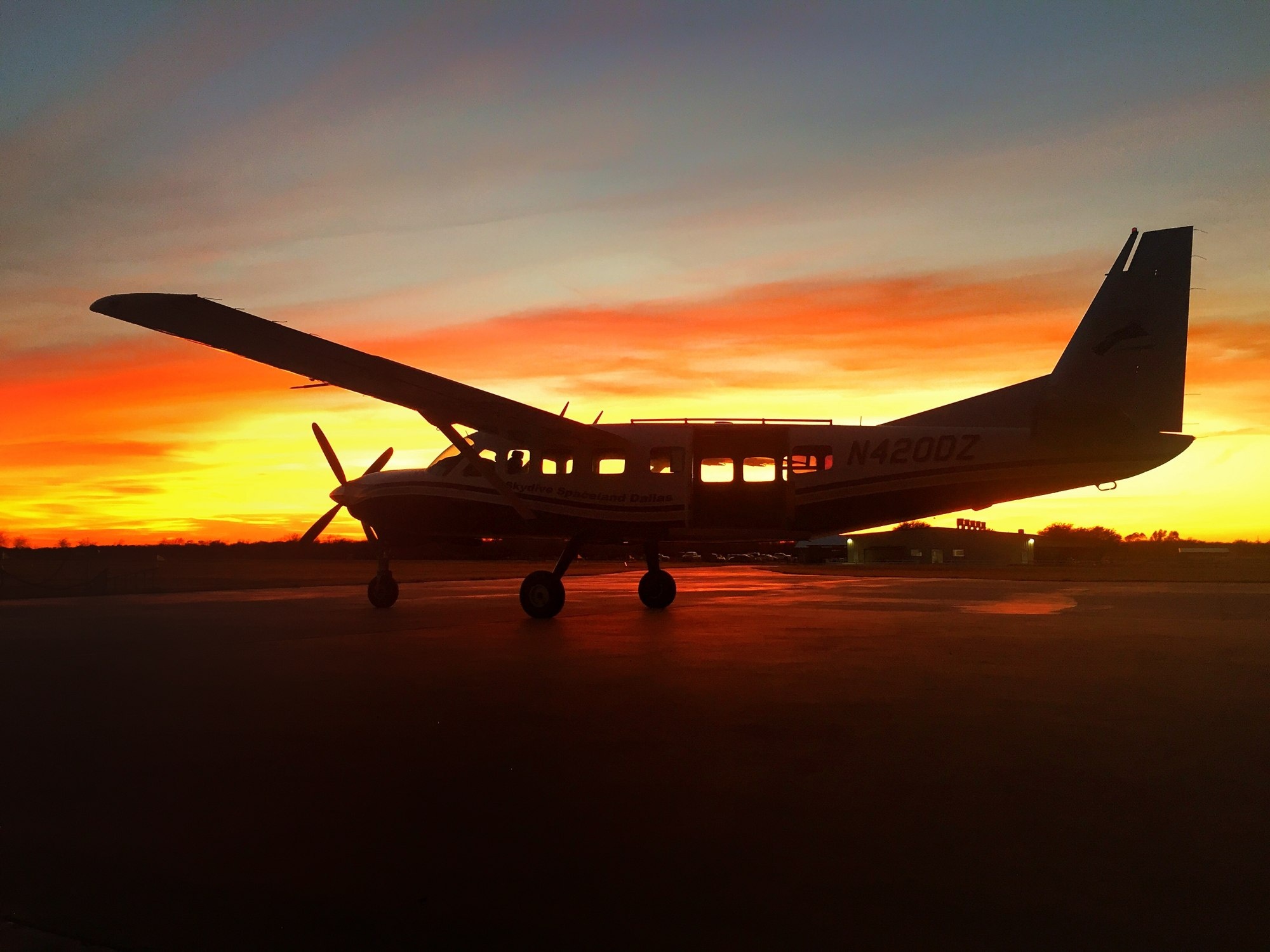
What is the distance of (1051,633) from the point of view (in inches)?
477

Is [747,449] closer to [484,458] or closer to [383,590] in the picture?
[484,458]

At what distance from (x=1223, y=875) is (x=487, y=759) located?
3.68 metres

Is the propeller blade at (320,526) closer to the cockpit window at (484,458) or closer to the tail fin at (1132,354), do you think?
the cockpit window at (484,458)

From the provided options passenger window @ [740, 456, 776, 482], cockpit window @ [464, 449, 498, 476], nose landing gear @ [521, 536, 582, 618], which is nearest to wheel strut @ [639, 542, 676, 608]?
nose landing gear @ [521, 536, 582, 618]

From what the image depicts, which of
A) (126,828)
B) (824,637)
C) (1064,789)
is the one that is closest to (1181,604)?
(824,637)

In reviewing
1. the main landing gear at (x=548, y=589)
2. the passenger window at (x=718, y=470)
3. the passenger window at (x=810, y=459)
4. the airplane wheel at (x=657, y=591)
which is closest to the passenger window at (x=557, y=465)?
the main landing gear at (x=548, y=589)

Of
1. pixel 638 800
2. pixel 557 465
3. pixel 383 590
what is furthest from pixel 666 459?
pixel 638 800

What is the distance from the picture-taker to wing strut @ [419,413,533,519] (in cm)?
1485

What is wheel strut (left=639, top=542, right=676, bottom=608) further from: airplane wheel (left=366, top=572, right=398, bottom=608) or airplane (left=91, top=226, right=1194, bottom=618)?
airplane wheel (left=366, top=572, right=398, bottom=608)

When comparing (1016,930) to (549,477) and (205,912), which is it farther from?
(549,477)

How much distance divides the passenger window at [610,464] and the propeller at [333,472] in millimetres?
4923

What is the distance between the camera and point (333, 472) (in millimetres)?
18047

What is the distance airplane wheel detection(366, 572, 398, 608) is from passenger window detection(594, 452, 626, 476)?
5.29 meters

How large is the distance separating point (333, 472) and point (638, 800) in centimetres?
1516
